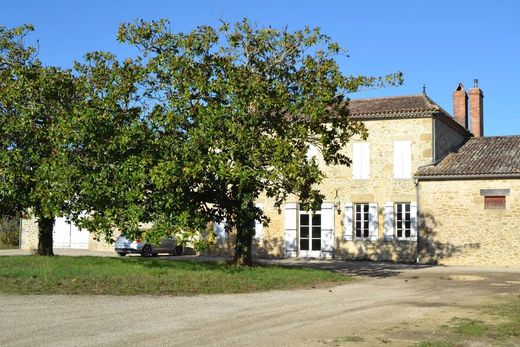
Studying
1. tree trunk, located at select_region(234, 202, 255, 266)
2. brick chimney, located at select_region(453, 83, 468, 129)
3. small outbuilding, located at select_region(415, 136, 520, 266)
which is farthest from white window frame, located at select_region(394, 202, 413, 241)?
tree trunk, located at select_region(234, 202, 255, 266)

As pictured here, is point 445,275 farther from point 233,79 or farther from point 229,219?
point 233,79

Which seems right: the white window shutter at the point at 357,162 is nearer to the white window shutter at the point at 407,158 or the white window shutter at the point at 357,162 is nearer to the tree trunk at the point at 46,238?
the white window shutter at the point at 407,158

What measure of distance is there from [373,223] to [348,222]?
1.04 m

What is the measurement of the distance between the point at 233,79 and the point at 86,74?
16.0 ft

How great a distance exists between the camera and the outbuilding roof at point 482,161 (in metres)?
22.7

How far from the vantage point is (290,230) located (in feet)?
86.5

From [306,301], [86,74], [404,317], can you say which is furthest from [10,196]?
[404,317]

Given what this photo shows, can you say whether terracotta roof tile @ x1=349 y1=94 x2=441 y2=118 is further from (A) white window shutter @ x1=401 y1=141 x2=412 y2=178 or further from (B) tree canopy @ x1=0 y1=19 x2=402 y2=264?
(B) tree canopy @ x1=0 y1=19 x2=402 y2=264

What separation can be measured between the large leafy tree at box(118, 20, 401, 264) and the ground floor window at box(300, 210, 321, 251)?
926 centimetres

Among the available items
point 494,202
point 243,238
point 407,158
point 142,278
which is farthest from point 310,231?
point 142,278

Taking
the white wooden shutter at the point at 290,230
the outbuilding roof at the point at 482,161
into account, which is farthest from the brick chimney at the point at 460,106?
the white wooden shutter at the point at 290,230

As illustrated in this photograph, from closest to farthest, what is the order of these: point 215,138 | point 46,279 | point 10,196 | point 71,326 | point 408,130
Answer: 1. point 71,326
2. point 46,279
3. point 215,138
4. point 10,196
5. point 408,130

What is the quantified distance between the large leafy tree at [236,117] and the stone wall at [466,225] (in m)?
7.98

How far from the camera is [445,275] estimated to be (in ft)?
60.5
